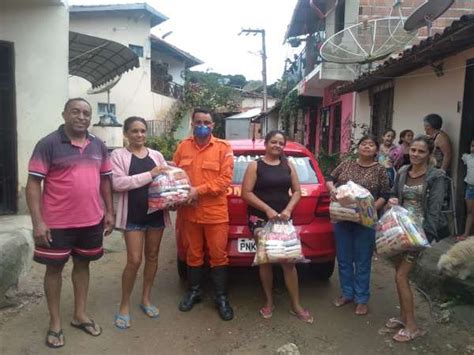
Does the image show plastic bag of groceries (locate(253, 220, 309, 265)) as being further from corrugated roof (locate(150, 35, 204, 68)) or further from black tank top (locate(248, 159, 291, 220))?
corrugated roof (locate(150, 35, 204, 68))

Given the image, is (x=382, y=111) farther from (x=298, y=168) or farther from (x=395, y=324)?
(x=395, y=324)

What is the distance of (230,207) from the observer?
420 cm

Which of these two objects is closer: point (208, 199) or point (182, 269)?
point (208, 199)

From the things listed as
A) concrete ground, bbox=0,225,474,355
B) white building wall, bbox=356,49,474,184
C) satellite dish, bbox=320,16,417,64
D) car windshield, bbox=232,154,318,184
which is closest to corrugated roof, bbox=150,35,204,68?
satellite dish, bbox=320,16,417,64

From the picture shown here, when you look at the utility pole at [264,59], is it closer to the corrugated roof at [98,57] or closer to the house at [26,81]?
the corrugated roof at [98,57]

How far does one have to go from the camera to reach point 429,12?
6.80 metres

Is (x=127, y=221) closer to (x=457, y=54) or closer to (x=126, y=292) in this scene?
(x=126, y=292)

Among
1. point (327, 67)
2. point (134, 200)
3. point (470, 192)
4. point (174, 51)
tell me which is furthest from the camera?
point (174, 51)

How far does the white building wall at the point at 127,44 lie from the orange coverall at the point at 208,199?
17.3 metres

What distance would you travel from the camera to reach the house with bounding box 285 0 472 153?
11.1 m

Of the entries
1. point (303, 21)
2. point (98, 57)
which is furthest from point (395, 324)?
point (303, 21)

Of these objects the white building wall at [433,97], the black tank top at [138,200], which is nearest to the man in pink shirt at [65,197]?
the black tank top at [138,200]

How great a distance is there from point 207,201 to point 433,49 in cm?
369

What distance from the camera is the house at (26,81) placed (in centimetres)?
636
